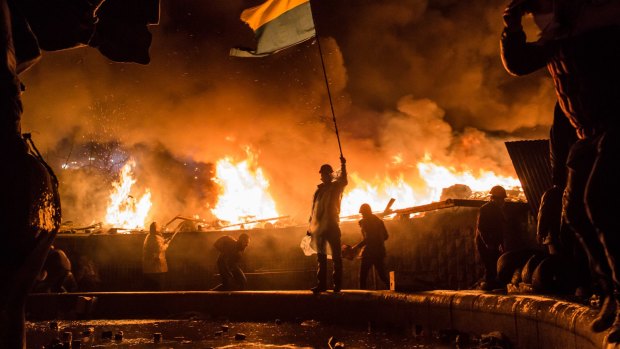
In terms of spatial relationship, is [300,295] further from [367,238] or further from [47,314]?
[47,314]

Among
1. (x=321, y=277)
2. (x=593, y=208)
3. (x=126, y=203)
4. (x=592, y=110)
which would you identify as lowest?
(x=321, y=277)

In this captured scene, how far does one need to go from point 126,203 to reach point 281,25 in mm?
20978

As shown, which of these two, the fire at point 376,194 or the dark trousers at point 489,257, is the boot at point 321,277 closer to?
the dark trousers at point 489,257

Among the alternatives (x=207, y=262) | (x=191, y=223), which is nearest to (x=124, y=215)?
(x=191, y=223)

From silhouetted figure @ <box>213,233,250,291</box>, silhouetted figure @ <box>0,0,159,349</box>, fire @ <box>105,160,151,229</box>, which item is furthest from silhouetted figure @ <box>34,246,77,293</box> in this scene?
fire @ <box>105,160,151,229</box>

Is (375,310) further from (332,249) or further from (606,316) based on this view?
(606,316)

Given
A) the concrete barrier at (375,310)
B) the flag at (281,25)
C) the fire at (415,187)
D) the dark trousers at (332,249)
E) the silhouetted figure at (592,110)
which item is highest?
the flag at (281,25)

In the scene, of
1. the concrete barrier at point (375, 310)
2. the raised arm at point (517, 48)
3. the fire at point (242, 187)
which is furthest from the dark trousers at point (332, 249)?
the fire at point (242, 187)

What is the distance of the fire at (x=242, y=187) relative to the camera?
24041 mm

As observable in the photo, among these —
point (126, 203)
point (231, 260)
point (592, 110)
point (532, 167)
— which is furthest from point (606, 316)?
point (126, 203)

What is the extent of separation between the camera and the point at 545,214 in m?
4.79

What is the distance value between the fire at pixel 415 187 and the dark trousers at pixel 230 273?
6177 millimetres

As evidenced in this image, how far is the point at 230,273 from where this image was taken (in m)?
12.3

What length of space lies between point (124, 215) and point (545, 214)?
2604 centimetres
